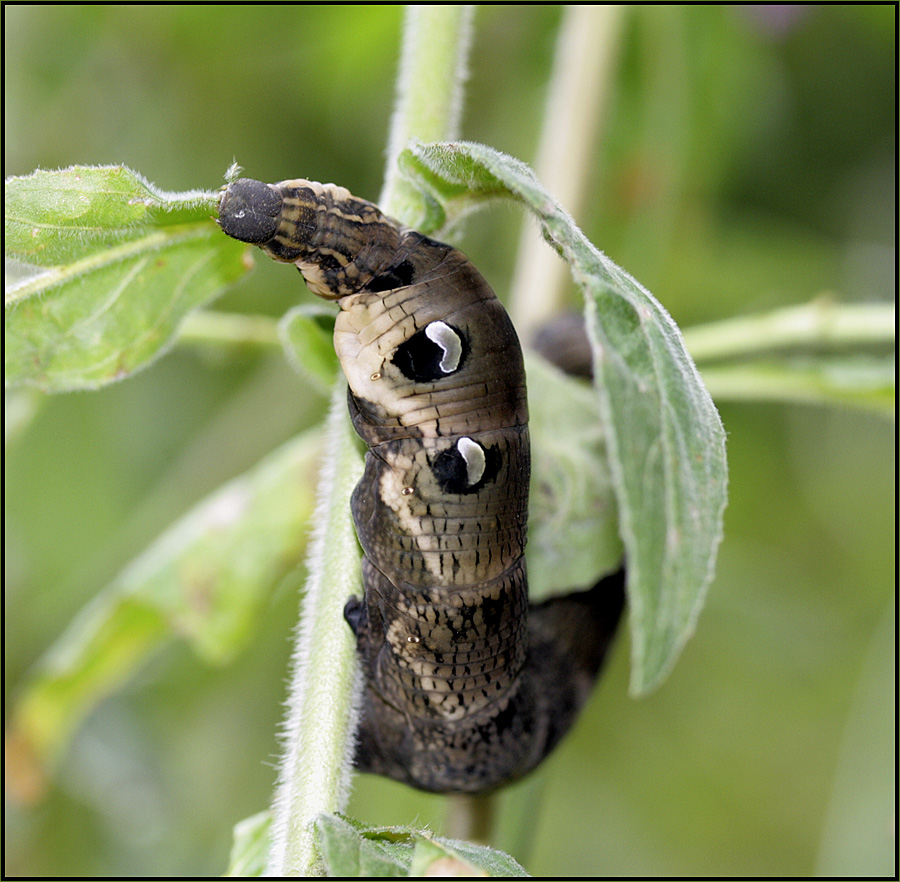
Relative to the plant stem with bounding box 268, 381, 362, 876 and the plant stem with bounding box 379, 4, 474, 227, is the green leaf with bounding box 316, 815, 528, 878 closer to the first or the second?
the plant stem with bounding box 268, 381, 362, 876

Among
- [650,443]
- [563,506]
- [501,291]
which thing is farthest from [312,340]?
[501,291]

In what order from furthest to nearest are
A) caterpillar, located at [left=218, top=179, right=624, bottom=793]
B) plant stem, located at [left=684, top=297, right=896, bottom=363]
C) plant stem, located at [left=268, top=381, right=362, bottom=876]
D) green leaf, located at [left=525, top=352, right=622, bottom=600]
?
plant stem, located at [left=684, top=297, right=896, bottom=363]
green leaf, located at [left=525, top=352, right=622, bottom=600]
caterpillar, located at [left=218, top=179, right=624, bottom=793]
plant stem, located at [left=268, top=381, right=362, bottom=876]

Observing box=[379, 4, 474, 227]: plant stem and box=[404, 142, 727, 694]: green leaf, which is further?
box=[379, 4, 474, 227]: plant stem

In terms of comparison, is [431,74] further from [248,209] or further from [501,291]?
[501,291]

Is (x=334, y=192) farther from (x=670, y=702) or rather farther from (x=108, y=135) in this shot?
(x=670, y=702)

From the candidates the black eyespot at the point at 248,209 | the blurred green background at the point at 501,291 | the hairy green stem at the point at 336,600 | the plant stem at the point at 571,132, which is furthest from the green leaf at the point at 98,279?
the blurred green background at the point at 501,291

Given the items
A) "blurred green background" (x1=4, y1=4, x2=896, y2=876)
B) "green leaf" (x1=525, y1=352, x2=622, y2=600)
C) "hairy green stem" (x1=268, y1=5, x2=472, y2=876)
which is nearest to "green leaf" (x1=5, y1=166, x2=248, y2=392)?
"hairy green stem" (x1=268, y1=5, x2=472, y2=876)
